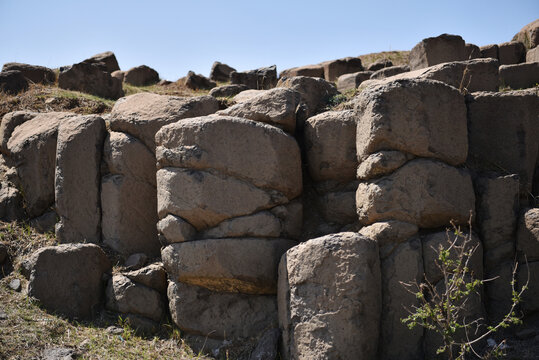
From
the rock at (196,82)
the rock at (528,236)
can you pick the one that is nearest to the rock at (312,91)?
the rock at (528,236)

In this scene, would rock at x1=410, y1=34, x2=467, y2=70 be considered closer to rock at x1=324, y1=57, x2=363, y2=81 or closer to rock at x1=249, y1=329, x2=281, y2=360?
rock at x1=324, y1=57, x2=363, y2=81


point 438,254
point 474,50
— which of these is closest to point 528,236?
point 438,254

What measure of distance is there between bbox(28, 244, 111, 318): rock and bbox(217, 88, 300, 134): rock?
2.30m

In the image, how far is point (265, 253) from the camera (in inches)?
209

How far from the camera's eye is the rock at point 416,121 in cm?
497

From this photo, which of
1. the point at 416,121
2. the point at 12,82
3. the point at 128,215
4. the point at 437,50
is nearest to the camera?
the point at 416,121

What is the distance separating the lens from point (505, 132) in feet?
17.9

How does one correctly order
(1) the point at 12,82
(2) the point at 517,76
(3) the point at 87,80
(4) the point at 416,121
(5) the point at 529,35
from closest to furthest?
(4) the point at 416,121 → (2) the point at 517,76 → (1) the point at 12,82 → (3) the point at 87,80 → (5) the point at 529,35

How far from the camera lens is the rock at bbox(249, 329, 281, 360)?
488 centimetres

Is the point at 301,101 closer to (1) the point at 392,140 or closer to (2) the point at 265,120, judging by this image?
(2) the point at 265,120

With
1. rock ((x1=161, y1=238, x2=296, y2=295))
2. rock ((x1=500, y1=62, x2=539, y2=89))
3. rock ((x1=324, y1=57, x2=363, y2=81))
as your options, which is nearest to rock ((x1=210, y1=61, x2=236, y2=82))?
rock ((x1=324, y1=57, x2=363, y2=81))

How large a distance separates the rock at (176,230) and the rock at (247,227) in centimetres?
13

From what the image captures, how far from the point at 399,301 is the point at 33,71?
9.82m

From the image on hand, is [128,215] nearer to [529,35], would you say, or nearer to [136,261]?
[136,261]
